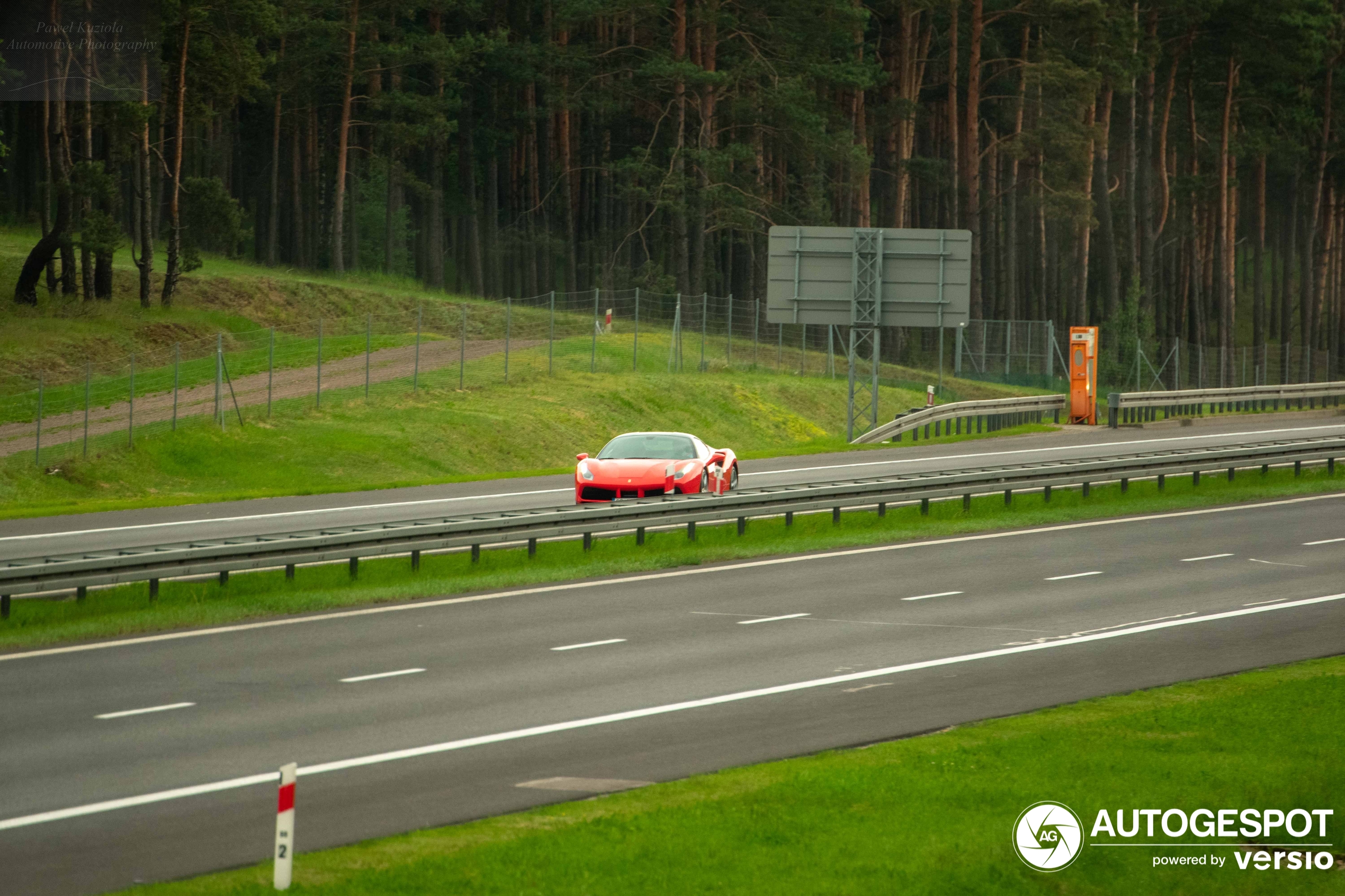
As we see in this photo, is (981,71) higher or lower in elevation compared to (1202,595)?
higher

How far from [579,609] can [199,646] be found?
3.83 meters

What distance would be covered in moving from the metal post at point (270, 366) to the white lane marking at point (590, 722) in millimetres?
20878

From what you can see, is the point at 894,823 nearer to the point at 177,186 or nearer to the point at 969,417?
the point at 969,417

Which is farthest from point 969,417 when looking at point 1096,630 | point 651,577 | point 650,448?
point 1096,630

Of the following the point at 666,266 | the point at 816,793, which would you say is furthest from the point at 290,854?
the point at 666,266

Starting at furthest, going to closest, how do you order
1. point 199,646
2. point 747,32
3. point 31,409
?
point 747,32, point 31,409, point 199,646

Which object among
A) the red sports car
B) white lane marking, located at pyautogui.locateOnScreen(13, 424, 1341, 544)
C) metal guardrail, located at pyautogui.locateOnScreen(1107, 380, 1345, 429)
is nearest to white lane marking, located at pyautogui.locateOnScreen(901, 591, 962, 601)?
the red sports car

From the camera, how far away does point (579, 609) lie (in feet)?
53.1

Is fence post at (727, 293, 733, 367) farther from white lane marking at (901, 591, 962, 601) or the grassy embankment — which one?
white lane marking at (901, 591, 962, 601)

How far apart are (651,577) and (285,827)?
1209cm

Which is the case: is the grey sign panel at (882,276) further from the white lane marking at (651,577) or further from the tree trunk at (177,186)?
the tree trunk at (177,186)

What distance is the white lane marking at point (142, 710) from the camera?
37.2 feet

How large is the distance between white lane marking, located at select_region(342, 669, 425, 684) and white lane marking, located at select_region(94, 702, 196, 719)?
1305mm

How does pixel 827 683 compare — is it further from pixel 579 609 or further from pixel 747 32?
pixel 747 32
